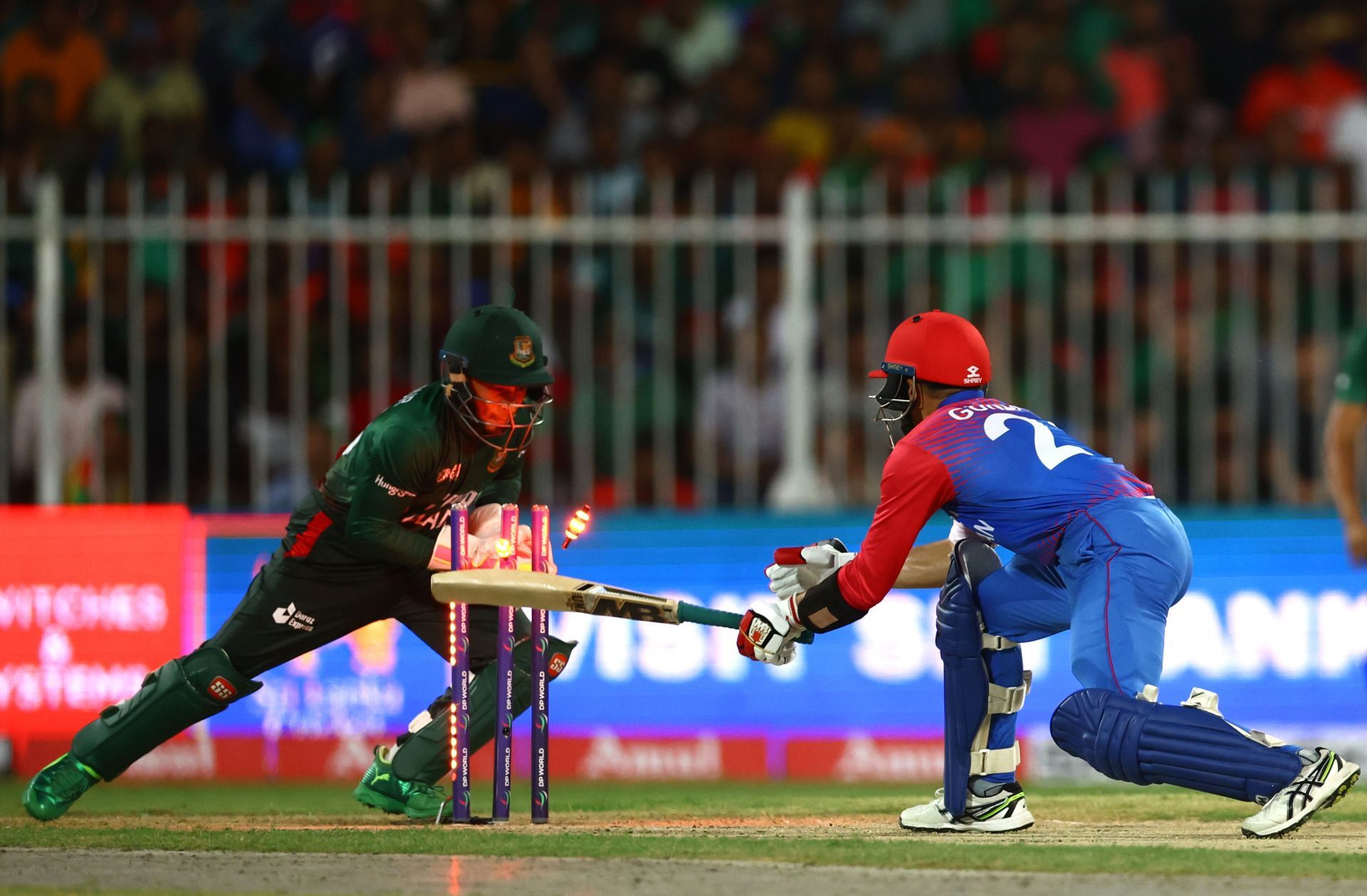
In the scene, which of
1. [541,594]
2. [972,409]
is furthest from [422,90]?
[972,409]

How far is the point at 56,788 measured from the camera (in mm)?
8625

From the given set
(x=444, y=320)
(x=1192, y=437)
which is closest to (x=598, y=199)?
(x=444, y=320)

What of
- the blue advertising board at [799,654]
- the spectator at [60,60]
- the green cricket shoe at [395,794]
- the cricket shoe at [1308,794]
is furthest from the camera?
the spectator at [60,60]

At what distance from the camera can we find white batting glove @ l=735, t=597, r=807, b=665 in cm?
764

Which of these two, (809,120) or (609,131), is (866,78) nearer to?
(809,120)

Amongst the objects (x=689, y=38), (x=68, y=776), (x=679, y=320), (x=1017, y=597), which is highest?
(x=689, y=38)

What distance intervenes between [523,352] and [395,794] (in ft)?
5.85

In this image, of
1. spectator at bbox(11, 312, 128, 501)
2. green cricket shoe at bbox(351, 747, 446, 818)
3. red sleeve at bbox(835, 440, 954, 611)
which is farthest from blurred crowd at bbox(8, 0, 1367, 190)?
red sleeve at bbox(835, 440, 954, 611)

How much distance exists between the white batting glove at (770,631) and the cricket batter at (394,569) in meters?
0.92

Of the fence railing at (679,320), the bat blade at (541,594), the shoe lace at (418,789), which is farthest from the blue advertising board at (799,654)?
the bat blade at (541,594)

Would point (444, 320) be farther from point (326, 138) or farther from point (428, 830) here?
Answer: point (428, 830)

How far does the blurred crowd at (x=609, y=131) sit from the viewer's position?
12617mm

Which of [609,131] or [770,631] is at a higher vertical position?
[609,131]

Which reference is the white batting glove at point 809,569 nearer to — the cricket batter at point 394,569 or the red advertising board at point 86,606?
the cricket batter at point 394,569
